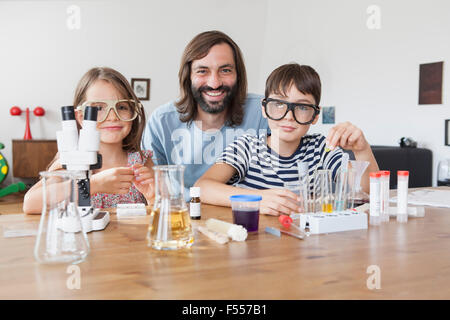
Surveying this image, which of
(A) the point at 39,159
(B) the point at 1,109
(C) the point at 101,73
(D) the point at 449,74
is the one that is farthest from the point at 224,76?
(B) the point at 1,109

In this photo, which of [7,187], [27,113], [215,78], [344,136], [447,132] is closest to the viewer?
[344,136]

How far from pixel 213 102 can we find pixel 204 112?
0.13 m

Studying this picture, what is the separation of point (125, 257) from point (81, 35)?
6054 millimetres

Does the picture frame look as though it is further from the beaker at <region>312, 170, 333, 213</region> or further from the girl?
the beaker at <region>312, 170, 333, 213</region>

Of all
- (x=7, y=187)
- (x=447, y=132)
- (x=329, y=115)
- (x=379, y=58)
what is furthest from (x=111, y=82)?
(x=7, y=187)

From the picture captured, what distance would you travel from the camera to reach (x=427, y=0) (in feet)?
13.8

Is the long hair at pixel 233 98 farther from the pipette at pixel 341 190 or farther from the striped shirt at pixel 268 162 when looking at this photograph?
the pipette at pixel 341 190

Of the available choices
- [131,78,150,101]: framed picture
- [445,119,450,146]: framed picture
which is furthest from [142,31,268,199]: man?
[131,78,150,101]: framed picture

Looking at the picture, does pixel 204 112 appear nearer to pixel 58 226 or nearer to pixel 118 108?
pixel 118 108

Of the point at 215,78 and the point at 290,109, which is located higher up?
the point at 215,78

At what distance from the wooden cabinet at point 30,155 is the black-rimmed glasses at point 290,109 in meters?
4.73

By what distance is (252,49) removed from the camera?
22.7 feet

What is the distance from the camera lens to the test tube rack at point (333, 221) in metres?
1.16
